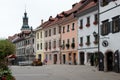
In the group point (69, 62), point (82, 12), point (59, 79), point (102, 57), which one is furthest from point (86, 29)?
point (59, 79)

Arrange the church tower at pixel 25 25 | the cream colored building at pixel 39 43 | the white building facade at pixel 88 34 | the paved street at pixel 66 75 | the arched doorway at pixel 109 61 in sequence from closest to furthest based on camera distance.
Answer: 1. the paved street at pixel 66 75
2. the arched doorway at pixel 109 61
3. the white building facade at pixel 88 34
4. the cream colored building at pixel 39 43
5. the church tower at pixel 25 25

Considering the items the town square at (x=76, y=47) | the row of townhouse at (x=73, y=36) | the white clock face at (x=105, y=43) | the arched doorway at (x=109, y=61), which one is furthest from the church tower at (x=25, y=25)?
the white clock face at (x=105, y=43)

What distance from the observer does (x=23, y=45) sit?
365ft

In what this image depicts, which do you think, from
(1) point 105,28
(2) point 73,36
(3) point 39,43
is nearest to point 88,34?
(2) point 73,36

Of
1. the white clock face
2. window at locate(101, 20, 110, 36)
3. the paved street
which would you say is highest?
window at locate(101, 20, 110, 36)

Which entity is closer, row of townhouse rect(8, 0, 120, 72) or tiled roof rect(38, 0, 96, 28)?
row of townhouse rect(8, 0, 120, 72)

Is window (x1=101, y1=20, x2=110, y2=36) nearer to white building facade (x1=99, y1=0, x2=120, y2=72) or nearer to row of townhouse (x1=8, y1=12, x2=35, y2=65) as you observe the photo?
white building facade (x1=99, y1=0, x2=120, y2=72)

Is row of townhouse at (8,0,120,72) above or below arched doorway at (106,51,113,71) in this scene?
above

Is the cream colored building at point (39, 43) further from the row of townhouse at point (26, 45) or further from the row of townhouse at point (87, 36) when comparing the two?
the row of townhouse at point (26, 45)

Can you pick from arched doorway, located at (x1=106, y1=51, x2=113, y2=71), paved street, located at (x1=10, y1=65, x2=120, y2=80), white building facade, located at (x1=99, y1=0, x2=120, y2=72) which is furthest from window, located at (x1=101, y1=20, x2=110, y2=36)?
paved street, located at (x1=10, y1=65, x2=120, y2=80)

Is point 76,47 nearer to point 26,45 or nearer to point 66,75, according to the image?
point 66,75

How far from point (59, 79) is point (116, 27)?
35.4 feet

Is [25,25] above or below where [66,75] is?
above

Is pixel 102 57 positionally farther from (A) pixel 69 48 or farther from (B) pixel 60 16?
(B) pixel 60 16
